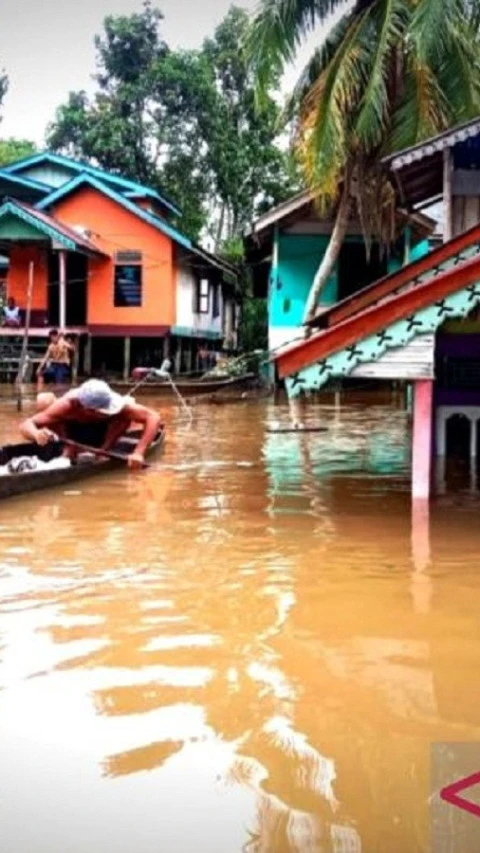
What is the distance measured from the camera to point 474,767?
11.3ft

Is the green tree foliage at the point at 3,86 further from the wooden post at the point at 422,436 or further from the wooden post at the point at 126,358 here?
the wooden post at the point at 422,436

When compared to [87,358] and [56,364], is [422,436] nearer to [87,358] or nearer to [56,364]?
[56,364]

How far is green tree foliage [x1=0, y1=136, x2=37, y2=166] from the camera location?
47.8m

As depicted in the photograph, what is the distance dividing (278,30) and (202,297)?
1665cm

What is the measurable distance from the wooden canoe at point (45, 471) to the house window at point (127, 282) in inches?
764

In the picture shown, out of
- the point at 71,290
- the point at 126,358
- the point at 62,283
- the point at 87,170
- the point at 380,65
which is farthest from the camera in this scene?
the point at 71,290

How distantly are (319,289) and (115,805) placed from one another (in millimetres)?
19859

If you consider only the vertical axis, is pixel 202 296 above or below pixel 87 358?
above

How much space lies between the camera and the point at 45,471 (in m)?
10.3

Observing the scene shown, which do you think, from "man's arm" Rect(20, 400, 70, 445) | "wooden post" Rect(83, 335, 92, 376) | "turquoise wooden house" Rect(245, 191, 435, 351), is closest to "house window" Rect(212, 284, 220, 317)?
"wooden post" Rect(83, 335, 92, 376)

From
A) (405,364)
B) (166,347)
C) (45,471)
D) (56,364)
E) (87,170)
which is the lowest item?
(45,471)

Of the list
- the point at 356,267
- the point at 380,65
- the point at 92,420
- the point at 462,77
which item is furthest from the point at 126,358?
the point at 92,420

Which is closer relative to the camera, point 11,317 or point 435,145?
point 435,145

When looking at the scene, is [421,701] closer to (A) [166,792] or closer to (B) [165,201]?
(A) [166,792]
